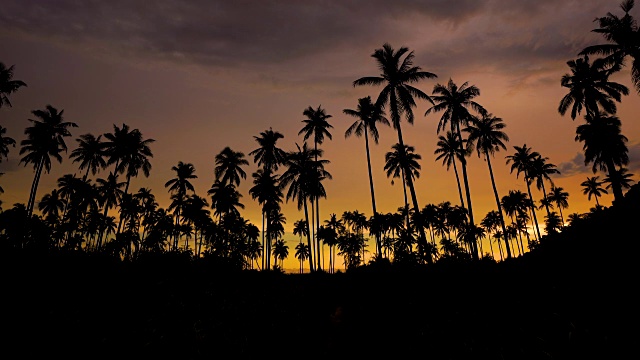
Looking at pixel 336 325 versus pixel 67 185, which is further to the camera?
pixel 67 185

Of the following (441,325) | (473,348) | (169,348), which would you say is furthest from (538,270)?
(169,348)

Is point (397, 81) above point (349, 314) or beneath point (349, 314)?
above

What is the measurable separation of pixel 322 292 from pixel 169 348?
1001 centimetres

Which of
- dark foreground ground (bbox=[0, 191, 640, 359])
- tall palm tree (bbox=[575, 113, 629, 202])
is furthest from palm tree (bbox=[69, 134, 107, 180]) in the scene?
tall palm tree (bbox=[575, 113, 629, 202])

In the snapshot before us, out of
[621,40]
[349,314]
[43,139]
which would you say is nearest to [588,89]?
[621,40]

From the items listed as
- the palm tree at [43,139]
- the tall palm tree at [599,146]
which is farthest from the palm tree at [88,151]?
the tall palm tree at [599,146]

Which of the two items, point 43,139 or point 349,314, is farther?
point 43,139

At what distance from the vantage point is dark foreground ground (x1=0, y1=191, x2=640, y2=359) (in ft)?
21.7

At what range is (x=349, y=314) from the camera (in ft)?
41.1

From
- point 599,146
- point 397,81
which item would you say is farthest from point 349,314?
point 599,146

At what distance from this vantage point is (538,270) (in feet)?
33.7

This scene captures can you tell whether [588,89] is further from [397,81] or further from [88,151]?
[88,151]

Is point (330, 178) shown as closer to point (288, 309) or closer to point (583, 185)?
point (288, 309)

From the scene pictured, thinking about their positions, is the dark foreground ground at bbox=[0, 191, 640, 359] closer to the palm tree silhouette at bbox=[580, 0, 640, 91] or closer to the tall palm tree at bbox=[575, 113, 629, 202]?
the palm tree silhouette at bbox=[580, 0, 640, 91]
